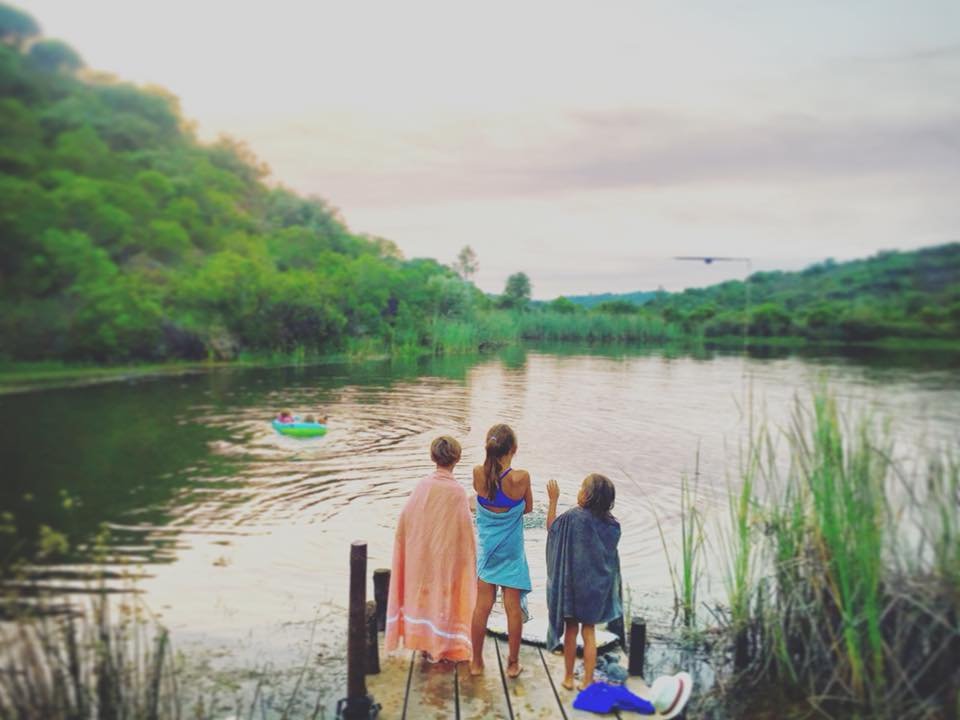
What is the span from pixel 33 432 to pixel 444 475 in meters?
16.6

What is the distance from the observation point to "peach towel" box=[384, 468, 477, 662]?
17.1 ft

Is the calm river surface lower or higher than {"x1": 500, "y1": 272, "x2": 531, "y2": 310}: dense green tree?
lower

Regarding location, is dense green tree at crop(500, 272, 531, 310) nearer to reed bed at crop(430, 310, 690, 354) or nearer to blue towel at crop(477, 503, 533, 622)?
reed bed at crop(430, 310, 690, 354)

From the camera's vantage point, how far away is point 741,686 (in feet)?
19.1

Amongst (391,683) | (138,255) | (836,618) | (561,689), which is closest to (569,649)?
(561,689)

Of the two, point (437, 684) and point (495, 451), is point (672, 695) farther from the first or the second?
point (495, 451)

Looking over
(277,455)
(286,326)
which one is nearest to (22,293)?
(286,326)

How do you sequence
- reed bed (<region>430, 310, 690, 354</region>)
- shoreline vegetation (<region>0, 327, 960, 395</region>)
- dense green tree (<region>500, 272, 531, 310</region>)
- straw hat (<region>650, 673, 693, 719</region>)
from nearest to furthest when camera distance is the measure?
1. straw hat (<region>650, 673, 693, 719</region>)
2. shoreline vegetation (<region>0, 327, 960, 395</region>)
3. reed bed (<region>430, 310, 690, 354</region>)
4. dense green tree (<region>500, 272, 531, 310</region>)

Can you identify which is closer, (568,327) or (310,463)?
(310,463)

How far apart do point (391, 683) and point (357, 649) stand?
549 millimetres

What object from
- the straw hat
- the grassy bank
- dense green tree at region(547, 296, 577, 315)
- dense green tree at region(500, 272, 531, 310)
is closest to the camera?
the straw hat

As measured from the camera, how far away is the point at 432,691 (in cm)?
518

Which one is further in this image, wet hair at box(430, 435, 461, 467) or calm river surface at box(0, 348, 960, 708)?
calm river surface at box(0, 348, 960, 708)

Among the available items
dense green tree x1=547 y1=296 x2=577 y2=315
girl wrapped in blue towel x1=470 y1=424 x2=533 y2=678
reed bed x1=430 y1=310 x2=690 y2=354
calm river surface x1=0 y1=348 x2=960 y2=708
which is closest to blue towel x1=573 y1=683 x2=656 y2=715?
girl wrapped in blue towel x1=470 y1=424 x2=533 y2=678
